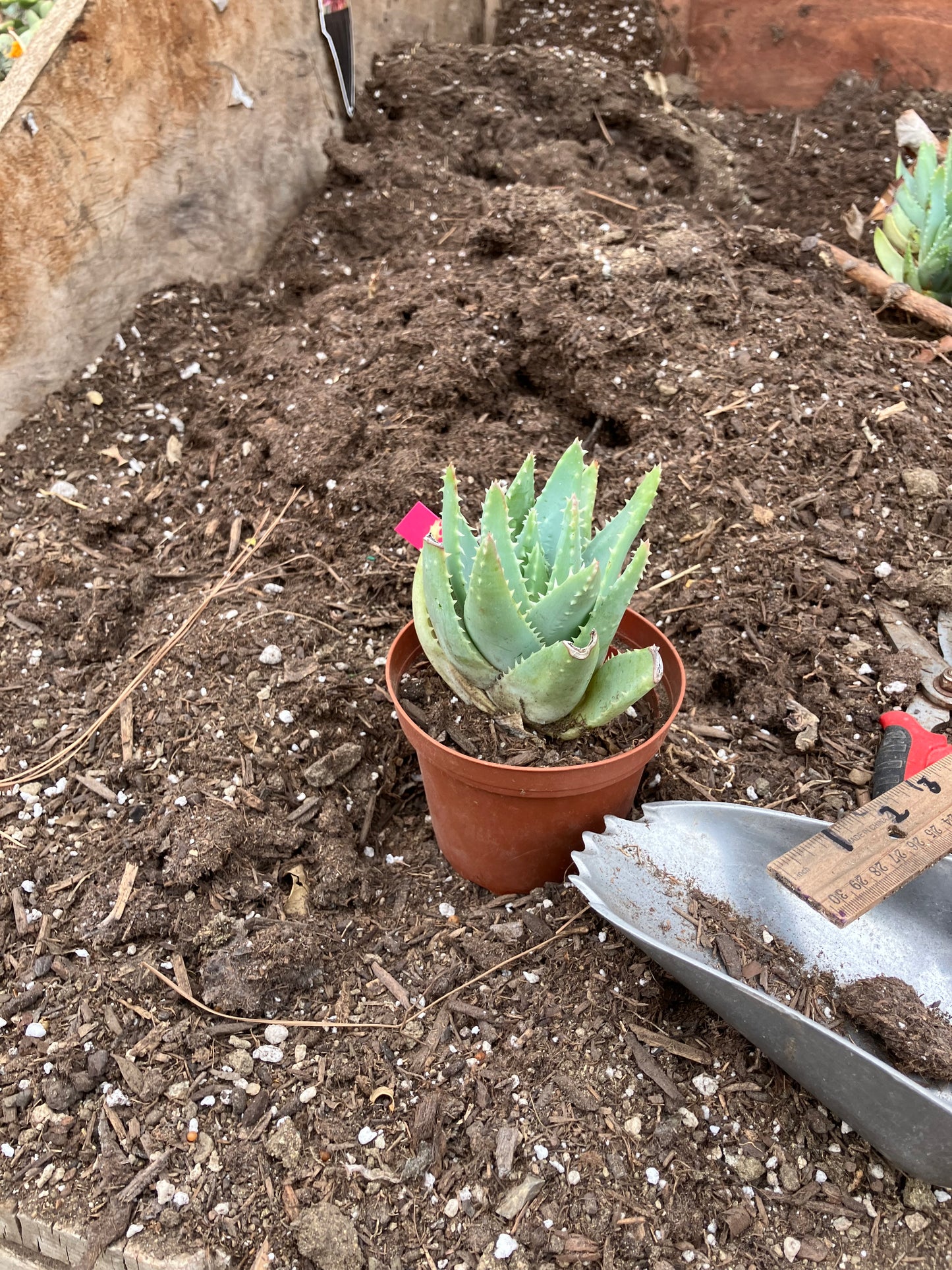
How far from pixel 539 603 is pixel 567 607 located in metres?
0.05

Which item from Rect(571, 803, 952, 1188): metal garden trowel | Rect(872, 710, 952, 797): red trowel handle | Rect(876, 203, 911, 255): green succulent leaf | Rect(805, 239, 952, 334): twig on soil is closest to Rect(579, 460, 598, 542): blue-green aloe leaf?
Rect(571, 803, 952, 1188): metal garden trowel

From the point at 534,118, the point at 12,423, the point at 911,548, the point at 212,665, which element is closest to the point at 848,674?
the point at 911,548

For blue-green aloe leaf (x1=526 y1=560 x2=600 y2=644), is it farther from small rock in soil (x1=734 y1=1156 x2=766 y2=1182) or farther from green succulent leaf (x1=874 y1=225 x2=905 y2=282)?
green succulent leaf (x1=874 y1=225 x2=905 y2=282)

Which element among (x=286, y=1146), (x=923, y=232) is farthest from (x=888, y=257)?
(x=286, y=1146)

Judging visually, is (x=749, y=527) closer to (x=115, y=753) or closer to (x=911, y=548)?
(x=911, y=548)

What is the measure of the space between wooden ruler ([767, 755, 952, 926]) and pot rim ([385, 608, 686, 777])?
297 mm

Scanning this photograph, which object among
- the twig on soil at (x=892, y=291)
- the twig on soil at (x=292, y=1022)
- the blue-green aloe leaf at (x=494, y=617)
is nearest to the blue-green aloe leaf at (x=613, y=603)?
the blue-green aloe leaf at (x=494, y=617)

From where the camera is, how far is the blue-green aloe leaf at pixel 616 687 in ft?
4.91

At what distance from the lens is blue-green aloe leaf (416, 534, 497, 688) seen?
1.58 meters

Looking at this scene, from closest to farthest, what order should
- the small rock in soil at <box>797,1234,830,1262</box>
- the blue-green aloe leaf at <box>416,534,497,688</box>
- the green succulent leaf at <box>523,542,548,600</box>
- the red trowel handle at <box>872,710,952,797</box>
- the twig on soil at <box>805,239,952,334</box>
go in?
the small rock in soil at <box>797,1234,830,1262</box>
the blue-green aloe leaf at <box>416,534,497,688</box>
the green succulent leaf at <box>523,542,548,600</box>
the red trowel handle at <box>872,710,952,797</box>
the twig on soil at <box>805,239,952,334</box>

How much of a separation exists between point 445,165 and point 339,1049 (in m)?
3.06

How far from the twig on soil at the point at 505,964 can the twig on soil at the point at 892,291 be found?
7.17 feet

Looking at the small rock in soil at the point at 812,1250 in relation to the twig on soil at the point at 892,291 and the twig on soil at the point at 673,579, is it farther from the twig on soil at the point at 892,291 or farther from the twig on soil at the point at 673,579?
the twig on soil at the point at 892,291

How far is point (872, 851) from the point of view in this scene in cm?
159
